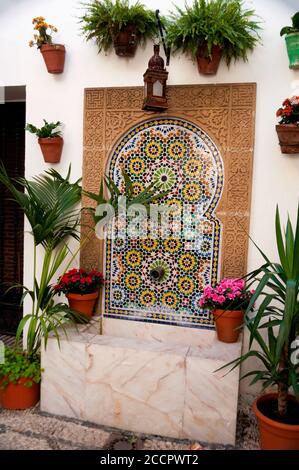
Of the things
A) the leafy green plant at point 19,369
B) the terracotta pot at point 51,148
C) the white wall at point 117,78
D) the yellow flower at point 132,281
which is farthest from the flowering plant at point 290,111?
the leafy green plant at point 19,369

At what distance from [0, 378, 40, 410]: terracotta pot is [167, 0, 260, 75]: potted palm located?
8.46 ft

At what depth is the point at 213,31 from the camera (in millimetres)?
2672

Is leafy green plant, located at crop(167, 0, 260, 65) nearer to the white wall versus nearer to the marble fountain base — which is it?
the white wall

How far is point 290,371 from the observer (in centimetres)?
222

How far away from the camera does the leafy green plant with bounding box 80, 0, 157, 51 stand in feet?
9.39

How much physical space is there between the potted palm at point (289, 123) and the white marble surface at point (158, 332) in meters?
1.46

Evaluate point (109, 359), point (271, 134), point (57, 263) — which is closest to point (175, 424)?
point (109, 359)

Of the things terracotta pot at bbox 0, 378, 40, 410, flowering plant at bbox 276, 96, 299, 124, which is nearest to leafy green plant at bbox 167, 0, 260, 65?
flowering plant at bbox 276, 96, 299, 124

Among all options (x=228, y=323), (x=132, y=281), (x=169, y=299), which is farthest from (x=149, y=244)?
(x=228, y=323)

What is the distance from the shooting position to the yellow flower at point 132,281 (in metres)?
3.23

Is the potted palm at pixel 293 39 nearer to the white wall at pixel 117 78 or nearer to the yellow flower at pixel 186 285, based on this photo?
the white wall at pixel 117 78
